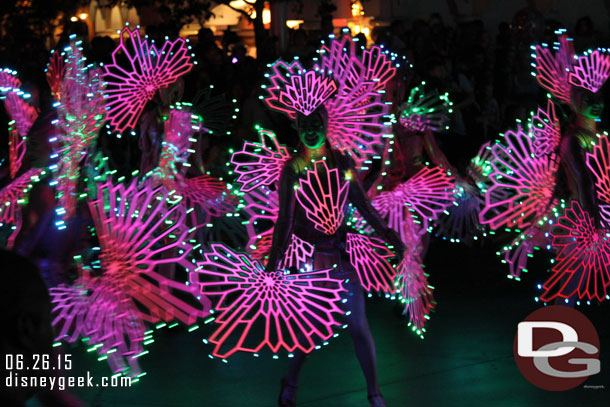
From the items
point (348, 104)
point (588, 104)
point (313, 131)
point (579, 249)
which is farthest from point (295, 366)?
point (588, 104)

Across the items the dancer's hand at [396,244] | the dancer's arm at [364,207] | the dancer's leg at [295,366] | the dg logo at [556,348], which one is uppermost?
the dancer's arm at [364,207]

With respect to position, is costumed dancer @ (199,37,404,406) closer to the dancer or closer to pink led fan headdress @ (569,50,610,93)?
the dancer

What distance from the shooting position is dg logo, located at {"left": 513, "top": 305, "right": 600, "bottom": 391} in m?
6.93

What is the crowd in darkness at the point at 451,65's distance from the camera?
12867 millimetres

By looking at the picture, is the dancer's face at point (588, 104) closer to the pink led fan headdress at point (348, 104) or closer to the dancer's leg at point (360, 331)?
the pink led fan headdress at point (348, 104)

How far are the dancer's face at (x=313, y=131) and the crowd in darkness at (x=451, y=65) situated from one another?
641 centimetres

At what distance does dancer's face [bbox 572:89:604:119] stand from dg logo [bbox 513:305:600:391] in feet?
5.06

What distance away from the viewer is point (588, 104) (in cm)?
792

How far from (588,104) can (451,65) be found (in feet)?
19.0

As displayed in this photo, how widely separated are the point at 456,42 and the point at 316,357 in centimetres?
805

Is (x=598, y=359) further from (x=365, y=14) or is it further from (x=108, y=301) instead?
(x=365, y=14)

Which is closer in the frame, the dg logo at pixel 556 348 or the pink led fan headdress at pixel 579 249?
the dg logo at pixel 556 348

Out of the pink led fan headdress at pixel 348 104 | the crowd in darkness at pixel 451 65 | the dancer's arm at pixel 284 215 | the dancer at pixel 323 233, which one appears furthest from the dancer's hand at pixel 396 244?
the crowd in darkness at pixel 451 65

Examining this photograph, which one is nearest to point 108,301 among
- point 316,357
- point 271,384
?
point 271,384
